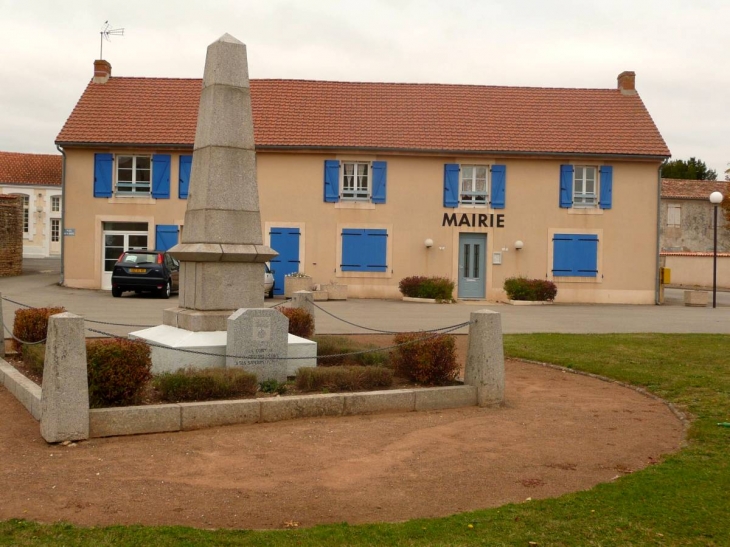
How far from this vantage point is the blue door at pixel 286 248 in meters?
25.3

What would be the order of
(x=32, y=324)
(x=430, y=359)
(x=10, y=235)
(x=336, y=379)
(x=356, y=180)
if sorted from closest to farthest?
(x=336, y=379) → (x=430, y=359) → (x=32, y=324) → (x=356, y=180) → (x=10, y=235)

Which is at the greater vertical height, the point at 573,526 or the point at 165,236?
the point at 165,236

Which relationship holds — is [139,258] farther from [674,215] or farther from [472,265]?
[674,215]

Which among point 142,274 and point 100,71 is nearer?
point 142,274

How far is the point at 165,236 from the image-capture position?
25.2 meters

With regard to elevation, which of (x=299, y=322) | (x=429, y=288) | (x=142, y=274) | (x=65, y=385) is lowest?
(x=65, y=385)

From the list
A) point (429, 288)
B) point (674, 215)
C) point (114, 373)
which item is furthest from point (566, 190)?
point (674, 215)

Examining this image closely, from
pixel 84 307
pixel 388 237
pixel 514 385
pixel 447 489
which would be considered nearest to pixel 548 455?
pixel 447 489

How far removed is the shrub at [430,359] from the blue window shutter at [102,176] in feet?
61.2

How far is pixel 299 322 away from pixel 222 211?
224 cm

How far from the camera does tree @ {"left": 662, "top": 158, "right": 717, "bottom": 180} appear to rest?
214 feet

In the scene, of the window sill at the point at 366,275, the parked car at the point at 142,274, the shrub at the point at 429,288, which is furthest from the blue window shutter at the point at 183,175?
the shrub at the point at 429,288

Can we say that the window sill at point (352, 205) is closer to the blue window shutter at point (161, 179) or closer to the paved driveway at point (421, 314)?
the paved driveway at point (421, 314)

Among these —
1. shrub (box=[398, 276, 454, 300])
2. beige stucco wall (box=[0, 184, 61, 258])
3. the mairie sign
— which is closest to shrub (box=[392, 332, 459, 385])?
shrub (box=[398, 276, 454, 300])
